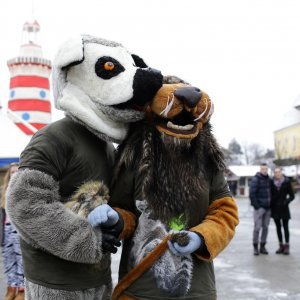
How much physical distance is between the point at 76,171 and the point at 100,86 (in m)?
0.45

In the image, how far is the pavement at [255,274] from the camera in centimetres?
548

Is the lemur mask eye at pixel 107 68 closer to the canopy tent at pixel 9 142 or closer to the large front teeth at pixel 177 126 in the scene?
the large front teeth at pixel 177 126

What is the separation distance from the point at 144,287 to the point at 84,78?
3.60 feet

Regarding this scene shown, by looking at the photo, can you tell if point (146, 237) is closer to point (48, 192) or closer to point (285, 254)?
point (48, 192)

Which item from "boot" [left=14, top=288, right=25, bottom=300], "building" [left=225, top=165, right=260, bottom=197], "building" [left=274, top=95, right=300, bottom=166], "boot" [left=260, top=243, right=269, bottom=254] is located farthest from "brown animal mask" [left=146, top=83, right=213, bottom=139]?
"building" [left=225, top=165, right=260, bottom=197]

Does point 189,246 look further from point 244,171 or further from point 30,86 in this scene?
point 244,171

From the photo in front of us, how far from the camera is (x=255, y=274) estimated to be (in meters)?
6.55

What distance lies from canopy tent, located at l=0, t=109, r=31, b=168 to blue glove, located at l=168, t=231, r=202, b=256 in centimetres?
915

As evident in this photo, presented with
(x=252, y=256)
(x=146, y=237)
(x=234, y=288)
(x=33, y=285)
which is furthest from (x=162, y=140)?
(x=252, y=256)

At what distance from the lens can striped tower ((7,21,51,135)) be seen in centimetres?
1727

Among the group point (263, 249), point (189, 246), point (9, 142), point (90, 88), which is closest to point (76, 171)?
point (90, 88)

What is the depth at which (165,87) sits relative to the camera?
2340 millimetres

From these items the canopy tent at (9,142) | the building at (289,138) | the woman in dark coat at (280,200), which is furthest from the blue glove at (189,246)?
the building at (289,138)

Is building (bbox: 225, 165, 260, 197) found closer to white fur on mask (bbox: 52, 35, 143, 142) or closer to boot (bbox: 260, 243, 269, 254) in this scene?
boot (bbox: 260, 243, 269, 254)
